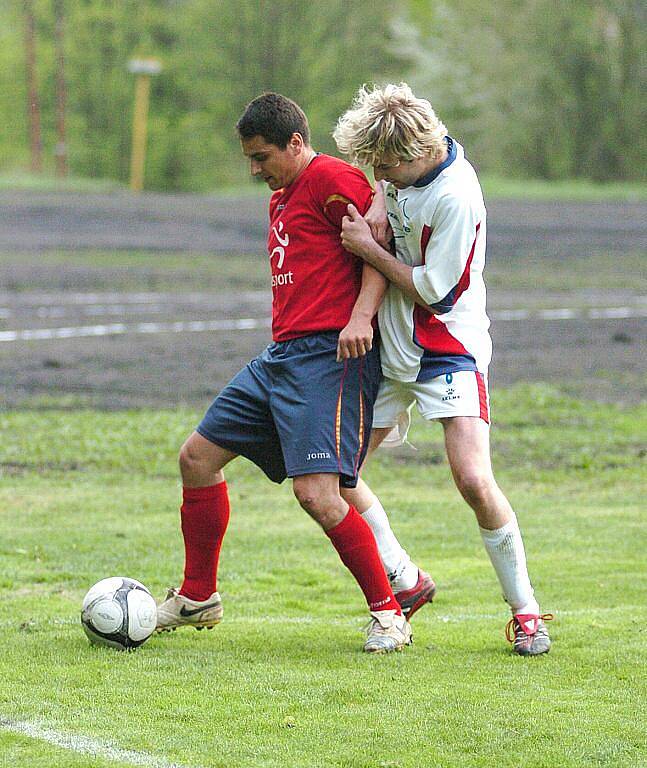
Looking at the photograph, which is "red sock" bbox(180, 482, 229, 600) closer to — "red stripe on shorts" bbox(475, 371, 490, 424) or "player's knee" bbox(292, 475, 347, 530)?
"player's knee" bbox(292, 475, 347, 530)

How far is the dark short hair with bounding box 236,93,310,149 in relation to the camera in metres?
5.48

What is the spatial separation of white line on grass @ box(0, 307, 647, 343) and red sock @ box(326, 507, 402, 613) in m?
11.2

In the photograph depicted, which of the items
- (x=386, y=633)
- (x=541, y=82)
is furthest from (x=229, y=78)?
(x=386, y=633)

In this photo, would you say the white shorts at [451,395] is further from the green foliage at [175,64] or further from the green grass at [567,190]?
the green foliage at [175,64]

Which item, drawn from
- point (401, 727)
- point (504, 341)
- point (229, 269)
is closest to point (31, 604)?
point (401, 727)

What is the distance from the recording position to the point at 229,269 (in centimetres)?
2581

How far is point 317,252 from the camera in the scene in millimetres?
5594

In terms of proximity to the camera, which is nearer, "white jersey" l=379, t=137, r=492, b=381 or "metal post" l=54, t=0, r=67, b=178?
"white jersey" l=379, t=137, r=492, b=381

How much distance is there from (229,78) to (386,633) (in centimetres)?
6250

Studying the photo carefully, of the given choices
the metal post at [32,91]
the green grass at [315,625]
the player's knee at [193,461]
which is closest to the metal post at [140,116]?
the metal post at [32,91]

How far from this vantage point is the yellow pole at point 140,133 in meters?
56.1

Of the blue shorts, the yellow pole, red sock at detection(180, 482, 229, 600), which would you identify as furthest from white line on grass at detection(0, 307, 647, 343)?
the yellow pole

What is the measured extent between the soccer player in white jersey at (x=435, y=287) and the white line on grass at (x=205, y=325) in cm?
1131

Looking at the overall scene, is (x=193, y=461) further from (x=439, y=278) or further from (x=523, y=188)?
(x=523, y=188)
